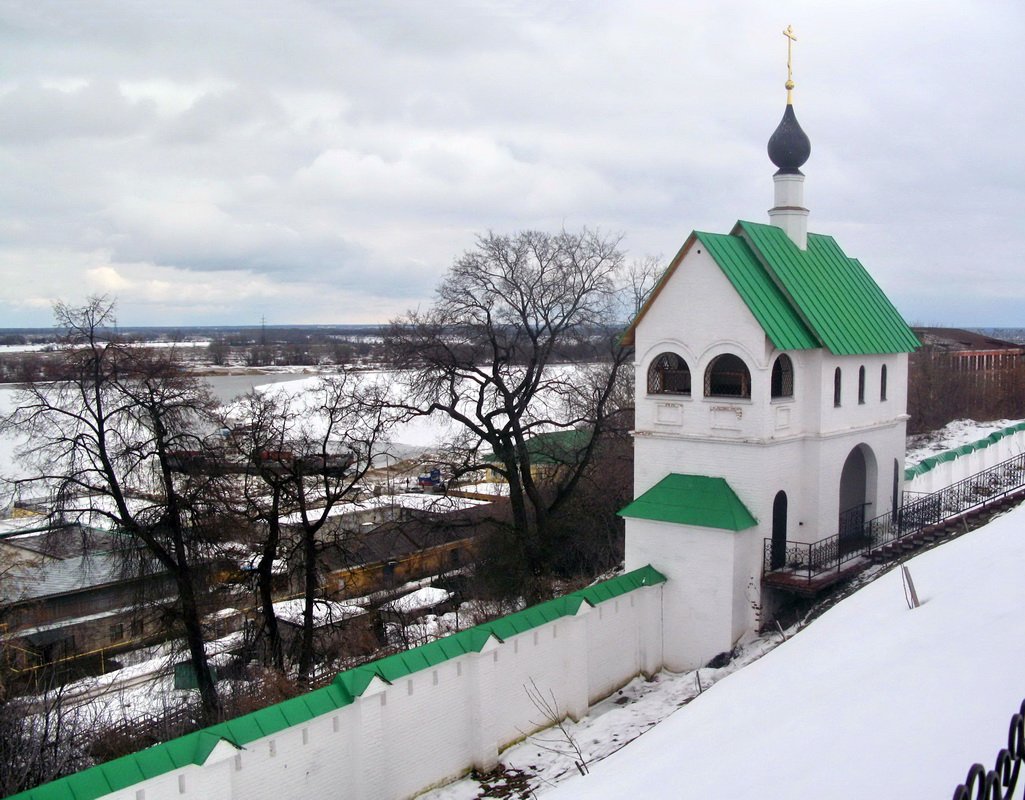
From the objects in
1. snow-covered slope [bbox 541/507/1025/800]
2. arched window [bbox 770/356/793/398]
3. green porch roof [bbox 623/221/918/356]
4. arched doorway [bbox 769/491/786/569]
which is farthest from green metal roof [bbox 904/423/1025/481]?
snow-covered slope [bbox 541/507/1025/800]

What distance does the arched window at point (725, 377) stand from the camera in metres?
14.6

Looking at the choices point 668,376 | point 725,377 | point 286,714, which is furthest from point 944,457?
point 286,714

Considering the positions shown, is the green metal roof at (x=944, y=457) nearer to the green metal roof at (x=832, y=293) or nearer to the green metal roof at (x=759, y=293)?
the green metal roof at (x=832, y=293)

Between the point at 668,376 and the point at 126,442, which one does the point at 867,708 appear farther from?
the point at 126,442

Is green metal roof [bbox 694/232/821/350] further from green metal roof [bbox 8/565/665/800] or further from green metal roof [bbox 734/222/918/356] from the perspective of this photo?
green metal roof [bbox 8/565/665/800]

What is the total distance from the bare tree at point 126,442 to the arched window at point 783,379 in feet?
35.2

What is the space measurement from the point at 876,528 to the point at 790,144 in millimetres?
7890

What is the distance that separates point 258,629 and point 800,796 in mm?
15881

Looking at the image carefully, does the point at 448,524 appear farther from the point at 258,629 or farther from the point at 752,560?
the point at 752,560

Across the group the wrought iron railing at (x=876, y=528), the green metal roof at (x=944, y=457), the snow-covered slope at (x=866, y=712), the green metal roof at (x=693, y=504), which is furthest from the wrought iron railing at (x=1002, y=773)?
the green metal roof at (x=944, y=457)

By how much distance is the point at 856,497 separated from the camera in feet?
59.2

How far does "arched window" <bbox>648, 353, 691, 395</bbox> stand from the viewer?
15.5m

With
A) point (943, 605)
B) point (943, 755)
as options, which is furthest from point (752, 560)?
point (943, 755)

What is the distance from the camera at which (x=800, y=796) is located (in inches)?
176
